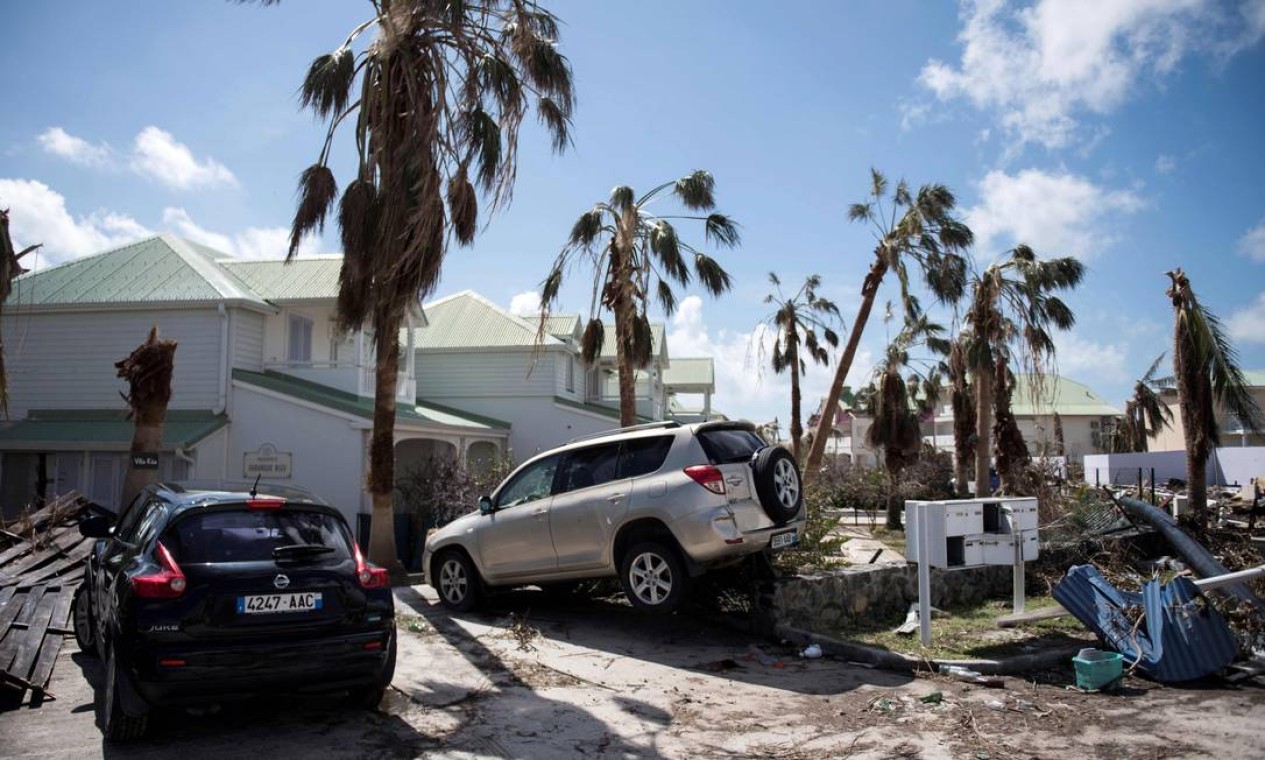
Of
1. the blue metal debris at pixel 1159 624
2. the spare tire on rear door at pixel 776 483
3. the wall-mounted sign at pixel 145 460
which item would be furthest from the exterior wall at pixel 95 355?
the blue metal debris at pixel 1159 624

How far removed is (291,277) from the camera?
2091cm

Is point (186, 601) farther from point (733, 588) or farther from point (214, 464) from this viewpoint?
point (214, 464)

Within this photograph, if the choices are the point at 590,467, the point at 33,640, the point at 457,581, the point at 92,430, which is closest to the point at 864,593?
the point at 590,467

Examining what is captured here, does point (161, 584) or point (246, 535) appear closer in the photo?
point (161, 584)

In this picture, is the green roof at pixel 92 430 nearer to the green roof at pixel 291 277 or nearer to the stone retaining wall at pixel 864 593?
the green roof at pixel 291 277

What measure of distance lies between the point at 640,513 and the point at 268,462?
40.6 feet

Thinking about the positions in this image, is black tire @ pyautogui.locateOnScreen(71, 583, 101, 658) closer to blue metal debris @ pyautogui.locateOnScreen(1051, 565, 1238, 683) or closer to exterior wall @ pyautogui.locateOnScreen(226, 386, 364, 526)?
blue metal debris @ pyautogui.locateOnScreen(1051, 565, 1238, 683)

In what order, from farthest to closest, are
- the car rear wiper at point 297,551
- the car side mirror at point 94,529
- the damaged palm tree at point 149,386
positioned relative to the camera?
the damaged palm tree at point 149,386 → the car side mirror at point 94,529 → the car rear wiper at point 297,551

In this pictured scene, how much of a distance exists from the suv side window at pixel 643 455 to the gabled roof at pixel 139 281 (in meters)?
12.8

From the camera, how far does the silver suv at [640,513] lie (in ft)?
26.6

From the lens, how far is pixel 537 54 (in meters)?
12.0

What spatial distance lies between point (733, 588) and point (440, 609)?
3327 millimetres

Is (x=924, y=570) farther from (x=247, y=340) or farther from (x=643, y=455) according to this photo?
(x=247, y=340)

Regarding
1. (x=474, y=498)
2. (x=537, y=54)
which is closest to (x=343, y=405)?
(x=474, y=498)
